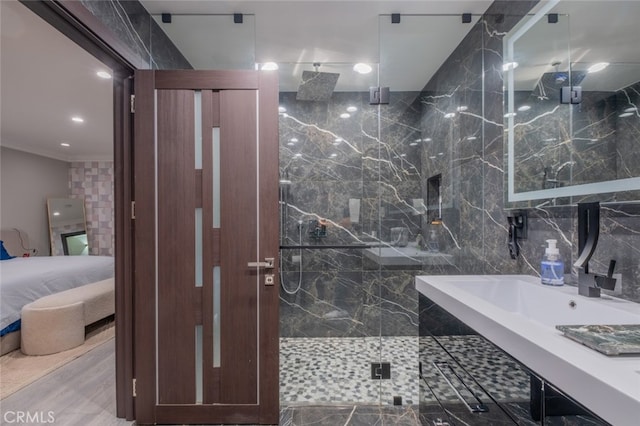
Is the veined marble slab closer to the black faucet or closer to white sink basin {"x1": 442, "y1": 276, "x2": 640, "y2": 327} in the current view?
white sink basin {"x1": 442, "y1": 276, "x2": 640, "y2": 327}

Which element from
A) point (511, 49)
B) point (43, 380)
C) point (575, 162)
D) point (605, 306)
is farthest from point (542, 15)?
point (43, 380)

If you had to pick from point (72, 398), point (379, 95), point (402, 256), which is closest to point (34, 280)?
point (72, 398)

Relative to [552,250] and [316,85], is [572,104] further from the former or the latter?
[316,85]

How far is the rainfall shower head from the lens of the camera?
8.62 ft

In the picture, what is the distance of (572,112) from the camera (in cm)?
124

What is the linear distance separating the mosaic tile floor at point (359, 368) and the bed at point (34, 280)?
259cm

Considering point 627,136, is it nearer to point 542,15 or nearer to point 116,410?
point 542,15

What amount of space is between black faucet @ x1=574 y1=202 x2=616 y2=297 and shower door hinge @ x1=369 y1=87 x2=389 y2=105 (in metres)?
1.48

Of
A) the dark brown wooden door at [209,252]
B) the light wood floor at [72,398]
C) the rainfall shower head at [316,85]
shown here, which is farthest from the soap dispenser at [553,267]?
the light wood floor at [72,398]

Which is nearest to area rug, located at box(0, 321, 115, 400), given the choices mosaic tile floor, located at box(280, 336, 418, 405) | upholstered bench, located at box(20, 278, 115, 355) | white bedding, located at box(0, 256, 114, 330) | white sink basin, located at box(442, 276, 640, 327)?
upholstered bench, located at box(20, 278, 115, 355)

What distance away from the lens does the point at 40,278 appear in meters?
3.05

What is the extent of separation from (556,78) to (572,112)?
0.21m

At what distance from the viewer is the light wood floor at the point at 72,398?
1810 mm

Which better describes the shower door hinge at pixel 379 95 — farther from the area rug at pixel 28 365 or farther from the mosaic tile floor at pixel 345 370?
the area rug at pixel 28 365
